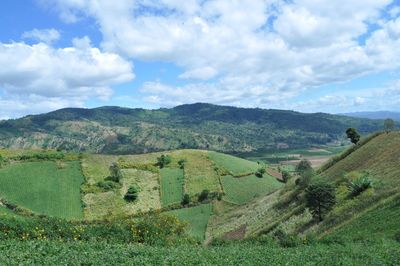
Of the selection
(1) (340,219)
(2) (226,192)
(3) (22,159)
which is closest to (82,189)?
(3) (22,159)

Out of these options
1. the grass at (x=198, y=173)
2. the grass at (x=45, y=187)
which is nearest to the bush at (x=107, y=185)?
the grass at (x=45, y=187)

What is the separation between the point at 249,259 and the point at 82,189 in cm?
8122

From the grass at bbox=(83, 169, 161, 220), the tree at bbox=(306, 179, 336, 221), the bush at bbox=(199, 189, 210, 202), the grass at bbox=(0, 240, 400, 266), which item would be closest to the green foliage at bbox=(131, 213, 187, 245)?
the grass at bbox=(0, 240, 400, 266)

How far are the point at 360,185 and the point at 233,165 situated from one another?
81.4 meters

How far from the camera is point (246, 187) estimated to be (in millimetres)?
113812

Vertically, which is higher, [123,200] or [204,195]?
[123,200]

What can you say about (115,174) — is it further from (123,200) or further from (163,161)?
(163,161)

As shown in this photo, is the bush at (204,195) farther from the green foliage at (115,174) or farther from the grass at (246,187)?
the green foliage at (115,174)

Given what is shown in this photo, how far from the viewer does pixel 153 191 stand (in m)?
103

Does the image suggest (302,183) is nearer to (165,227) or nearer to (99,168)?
(165,227)

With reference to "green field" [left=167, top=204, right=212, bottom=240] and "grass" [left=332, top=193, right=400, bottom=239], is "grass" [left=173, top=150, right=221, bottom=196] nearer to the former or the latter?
"green field" [left=167, top=204, right=212, bottom=240]

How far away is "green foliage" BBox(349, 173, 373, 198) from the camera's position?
151 ft

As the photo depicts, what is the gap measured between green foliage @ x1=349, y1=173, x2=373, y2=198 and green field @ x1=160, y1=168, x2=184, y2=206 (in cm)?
5759

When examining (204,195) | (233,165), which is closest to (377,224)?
(204,195)
